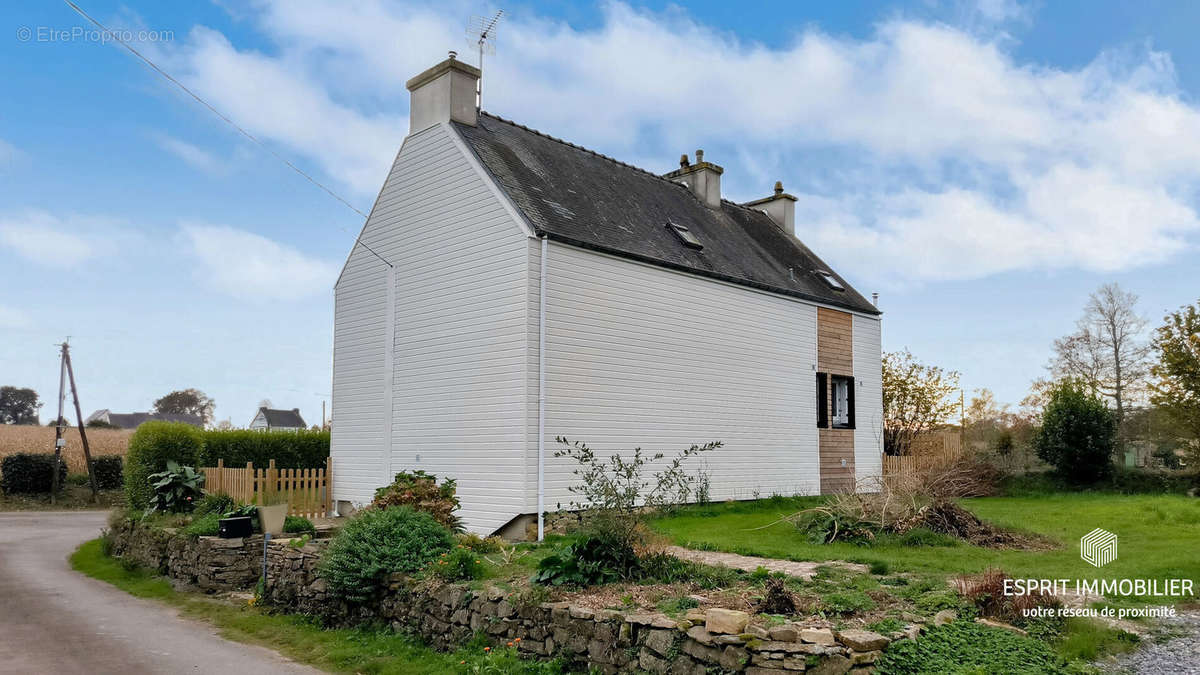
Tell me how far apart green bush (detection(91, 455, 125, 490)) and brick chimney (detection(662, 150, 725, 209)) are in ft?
77.8

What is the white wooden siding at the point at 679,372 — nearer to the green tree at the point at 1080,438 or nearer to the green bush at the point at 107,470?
the green tree at the point at 1080,438

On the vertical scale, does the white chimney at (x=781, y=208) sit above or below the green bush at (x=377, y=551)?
above

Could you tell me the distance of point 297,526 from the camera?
13.5m

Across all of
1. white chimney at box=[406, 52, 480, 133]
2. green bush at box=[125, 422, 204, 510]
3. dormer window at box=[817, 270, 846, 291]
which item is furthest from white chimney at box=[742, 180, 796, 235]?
green bush at box=[125, 422, 204, 510]

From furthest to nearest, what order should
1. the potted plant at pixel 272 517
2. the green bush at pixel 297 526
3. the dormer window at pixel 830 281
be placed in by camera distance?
the dormer window at pixel 830 281
the green bush at pixel 297 526
the potted plant at pixel 272 517

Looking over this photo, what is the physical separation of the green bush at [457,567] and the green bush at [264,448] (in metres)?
11.0

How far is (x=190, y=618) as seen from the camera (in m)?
11.5

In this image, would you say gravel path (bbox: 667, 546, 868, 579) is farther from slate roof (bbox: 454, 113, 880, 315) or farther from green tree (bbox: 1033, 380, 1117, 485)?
green tree (bbox: 1033, 380, 1117, 485)

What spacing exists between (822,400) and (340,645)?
550 inches

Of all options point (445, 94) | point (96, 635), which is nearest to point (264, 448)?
point (445, 94)

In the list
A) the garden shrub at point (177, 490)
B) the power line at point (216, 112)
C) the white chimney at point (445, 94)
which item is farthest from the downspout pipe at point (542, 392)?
the garden shrub at point (177, 490)

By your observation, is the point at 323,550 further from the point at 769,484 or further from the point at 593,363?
the point at 769,484

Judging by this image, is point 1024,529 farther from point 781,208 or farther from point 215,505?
point 781,208

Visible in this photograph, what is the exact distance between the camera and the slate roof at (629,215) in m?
15.4
